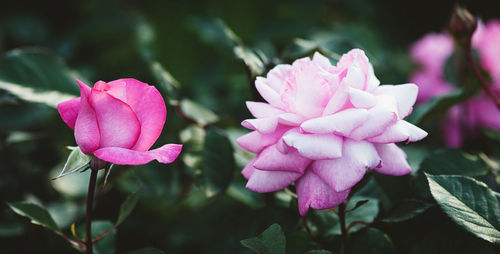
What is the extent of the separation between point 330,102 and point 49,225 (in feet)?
1.04

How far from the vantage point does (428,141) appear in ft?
3.12

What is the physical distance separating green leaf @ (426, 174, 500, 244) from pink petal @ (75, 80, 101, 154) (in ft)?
1.00

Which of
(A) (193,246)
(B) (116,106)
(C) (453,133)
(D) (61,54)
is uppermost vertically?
(B) (116,106)

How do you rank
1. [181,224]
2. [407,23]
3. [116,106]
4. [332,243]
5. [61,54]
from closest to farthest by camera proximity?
[116,106]
[332,243]
[181,224]
[61,54]
[407,23]

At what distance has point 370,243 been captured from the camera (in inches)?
18.2

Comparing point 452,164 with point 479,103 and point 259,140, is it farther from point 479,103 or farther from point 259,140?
point 479,103

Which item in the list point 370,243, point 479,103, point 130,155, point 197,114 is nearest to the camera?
point 130,155

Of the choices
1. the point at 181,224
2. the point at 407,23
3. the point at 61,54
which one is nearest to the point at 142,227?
the point at 181,224

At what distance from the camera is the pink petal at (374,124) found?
371mm

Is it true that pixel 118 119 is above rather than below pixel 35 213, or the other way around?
above

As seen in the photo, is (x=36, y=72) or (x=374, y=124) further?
(x=36, y=72)

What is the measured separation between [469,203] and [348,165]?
143 millimetres

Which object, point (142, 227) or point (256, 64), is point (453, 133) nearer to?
point (256, 64)

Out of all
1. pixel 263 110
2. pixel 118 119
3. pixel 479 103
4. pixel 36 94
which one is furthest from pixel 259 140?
pixel 479 103
